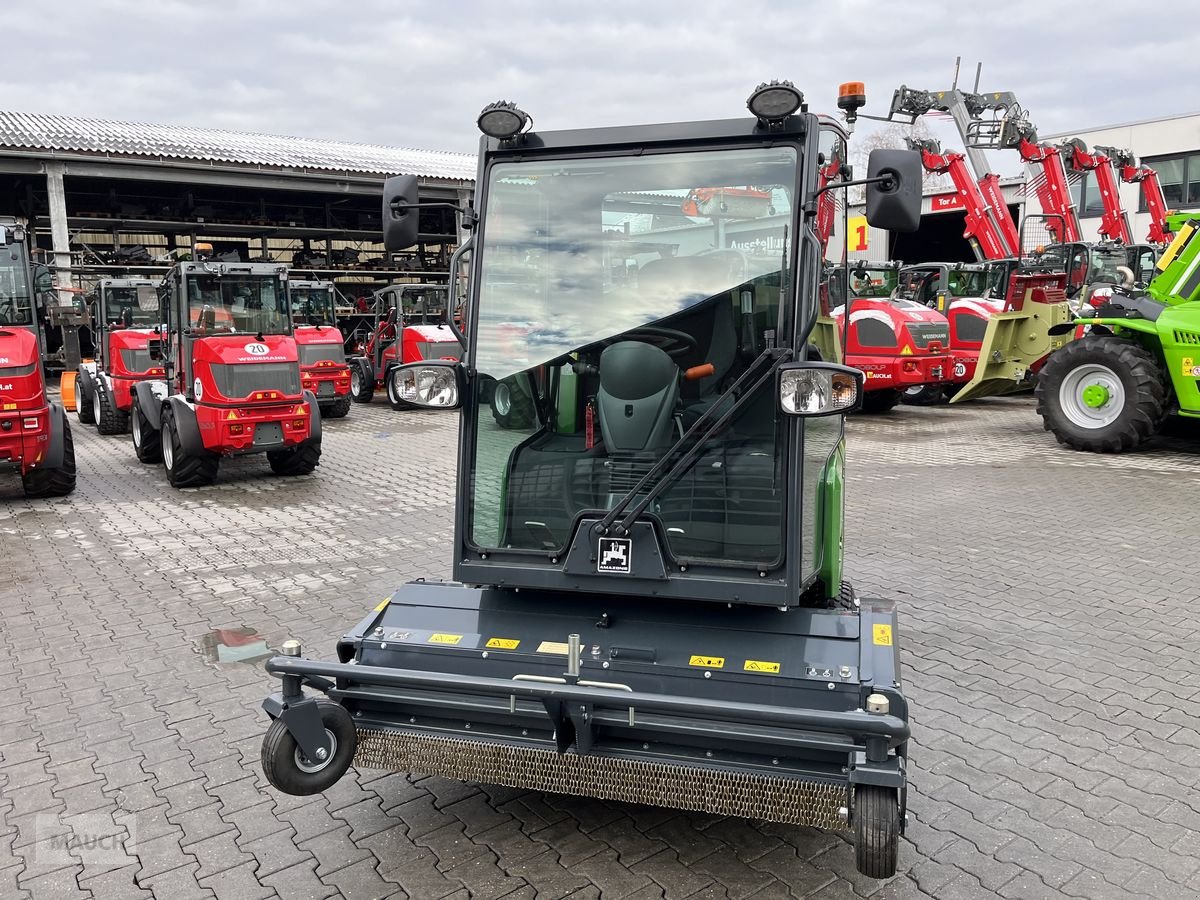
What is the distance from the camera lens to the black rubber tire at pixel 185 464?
9.88 m

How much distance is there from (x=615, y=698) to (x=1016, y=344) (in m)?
13.2

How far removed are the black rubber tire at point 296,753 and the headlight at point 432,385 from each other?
1121 millimetres

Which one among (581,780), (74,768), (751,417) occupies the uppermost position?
(751,417)

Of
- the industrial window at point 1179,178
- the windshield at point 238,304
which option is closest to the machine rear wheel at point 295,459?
the windshield at point 238,304

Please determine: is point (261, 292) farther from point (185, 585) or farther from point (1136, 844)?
point (1136, 844)

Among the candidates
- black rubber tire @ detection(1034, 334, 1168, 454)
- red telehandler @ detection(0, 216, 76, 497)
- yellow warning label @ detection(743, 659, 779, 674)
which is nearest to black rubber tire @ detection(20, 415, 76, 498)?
red telehandler @ detection(0, 216, 76, 497)

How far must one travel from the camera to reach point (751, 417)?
3354 mm

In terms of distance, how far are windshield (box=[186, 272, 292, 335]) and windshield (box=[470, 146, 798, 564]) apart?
7649mm

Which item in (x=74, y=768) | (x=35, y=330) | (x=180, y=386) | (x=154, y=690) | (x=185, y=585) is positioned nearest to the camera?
(x=74, y=768)

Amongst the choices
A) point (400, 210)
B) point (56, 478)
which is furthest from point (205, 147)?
point (400, 210)

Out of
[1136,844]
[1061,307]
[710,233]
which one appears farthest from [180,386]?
[1061,307]

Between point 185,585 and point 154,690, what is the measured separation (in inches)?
77.1

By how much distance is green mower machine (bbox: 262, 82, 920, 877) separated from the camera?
9.87 ft

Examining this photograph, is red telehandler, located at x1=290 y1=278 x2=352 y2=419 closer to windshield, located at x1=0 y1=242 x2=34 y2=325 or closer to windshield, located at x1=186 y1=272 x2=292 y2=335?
windshield, located at x1=186 y1=272 x2=292 y2=335
